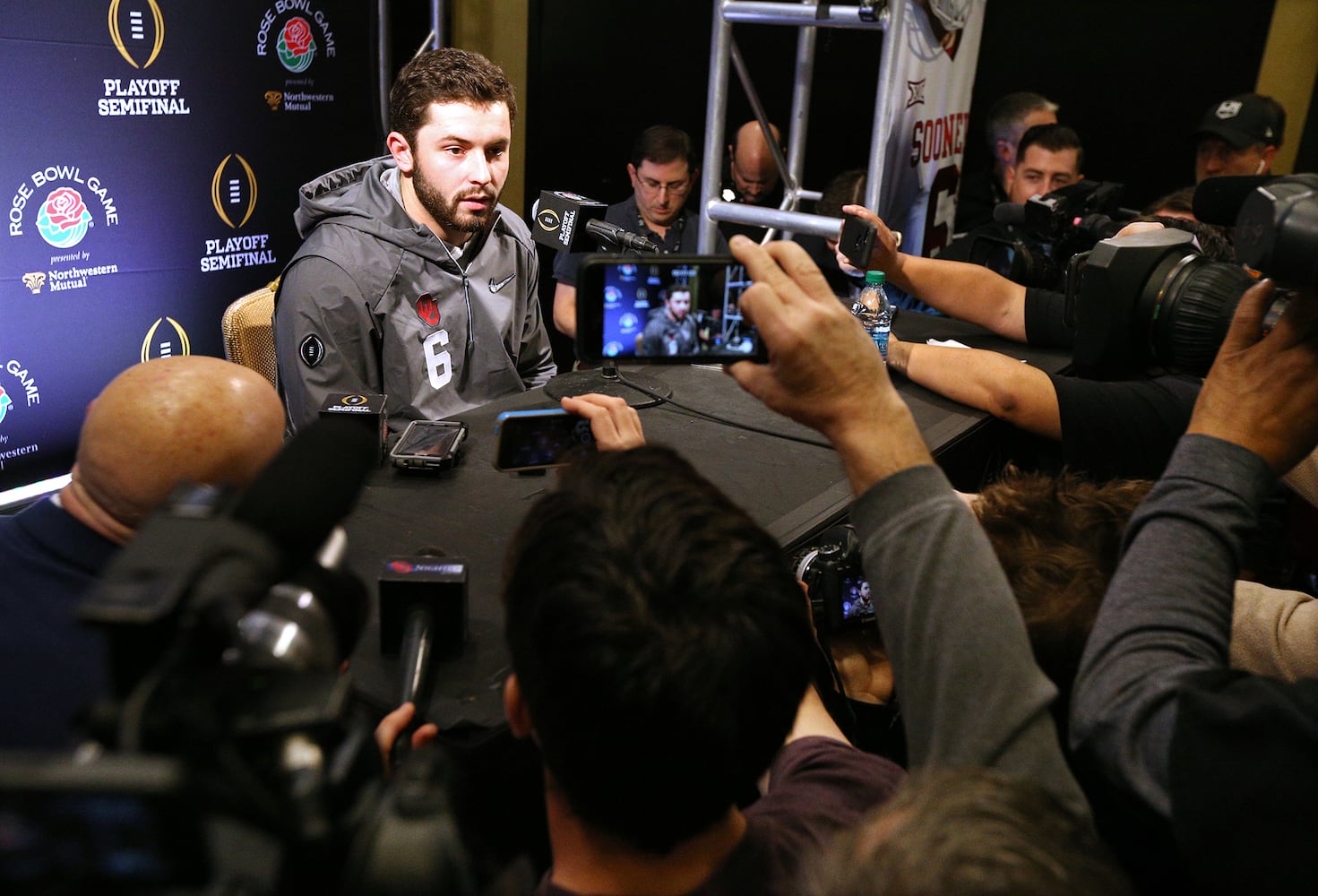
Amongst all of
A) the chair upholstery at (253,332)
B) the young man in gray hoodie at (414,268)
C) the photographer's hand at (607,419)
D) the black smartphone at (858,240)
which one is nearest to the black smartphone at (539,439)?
the photographer's hand at (607,419)

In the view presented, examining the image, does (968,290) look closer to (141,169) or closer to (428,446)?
(428,446)

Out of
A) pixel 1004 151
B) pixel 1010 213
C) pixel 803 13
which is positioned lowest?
pixel 1010 213

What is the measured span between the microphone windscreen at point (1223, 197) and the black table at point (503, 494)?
618 millimetres

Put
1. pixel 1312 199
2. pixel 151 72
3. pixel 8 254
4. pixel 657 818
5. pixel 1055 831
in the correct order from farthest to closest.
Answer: pixel 151 72 < pixel 8 254 < pixel 1312 199 < pixel 657 818 < pixel 1055 831

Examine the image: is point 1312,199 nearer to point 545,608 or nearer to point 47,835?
point 545,608

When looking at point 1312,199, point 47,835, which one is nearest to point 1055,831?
point 47,835

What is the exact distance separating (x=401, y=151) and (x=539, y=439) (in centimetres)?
141

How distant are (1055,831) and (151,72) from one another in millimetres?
3391

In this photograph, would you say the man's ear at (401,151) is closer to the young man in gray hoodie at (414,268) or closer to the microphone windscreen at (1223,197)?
the young man in gray hoodie at (414,268)

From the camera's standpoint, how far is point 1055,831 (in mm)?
513

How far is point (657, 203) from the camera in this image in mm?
3684

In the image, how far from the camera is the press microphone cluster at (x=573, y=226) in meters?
1.90

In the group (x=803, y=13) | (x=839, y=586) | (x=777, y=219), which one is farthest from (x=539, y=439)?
(x=803, y=13)

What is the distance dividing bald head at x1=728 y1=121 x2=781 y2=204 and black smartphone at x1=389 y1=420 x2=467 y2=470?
2705mm
